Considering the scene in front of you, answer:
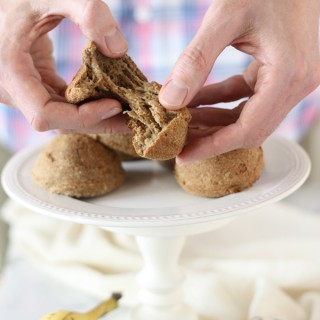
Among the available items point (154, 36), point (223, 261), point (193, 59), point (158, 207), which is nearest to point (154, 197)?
point (158, 207)

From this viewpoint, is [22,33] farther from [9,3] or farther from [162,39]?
[162,39]

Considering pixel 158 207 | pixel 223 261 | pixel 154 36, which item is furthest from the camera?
pixel 154 36

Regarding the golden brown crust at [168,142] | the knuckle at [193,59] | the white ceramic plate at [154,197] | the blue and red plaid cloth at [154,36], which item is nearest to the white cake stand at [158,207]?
the white ceramic plate at [154,197]

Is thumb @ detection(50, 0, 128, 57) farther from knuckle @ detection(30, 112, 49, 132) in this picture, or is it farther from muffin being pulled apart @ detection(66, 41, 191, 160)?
knuckle @ detection(30, 112, 49, 132)

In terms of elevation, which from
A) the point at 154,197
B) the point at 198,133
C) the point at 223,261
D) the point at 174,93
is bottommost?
the point at 223,261

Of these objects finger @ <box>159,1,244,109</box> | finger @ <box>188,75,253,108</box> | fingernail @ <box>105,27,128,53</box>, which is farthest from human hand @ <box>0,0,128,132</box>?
finger @ <box>188,75,253,108</box>

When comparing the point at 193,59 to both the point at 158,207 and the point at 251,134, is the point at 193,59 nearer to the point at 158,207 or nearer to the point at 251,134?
the point at 251,134
